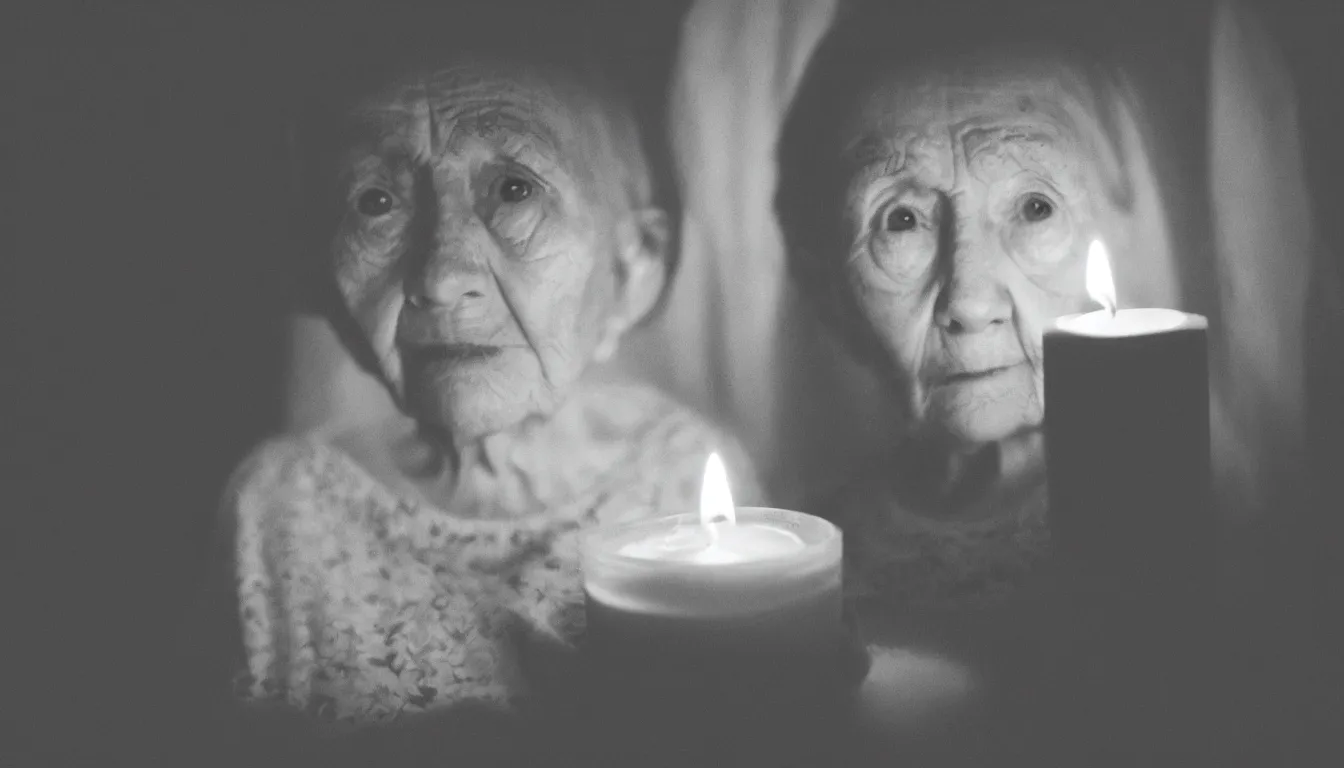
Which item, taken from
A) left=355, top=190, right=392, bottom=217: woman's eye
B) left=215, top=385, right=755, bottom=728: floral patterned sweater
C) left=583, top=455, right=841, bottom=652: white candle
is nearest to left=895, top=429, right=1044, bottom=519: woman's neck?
left=215, top=385, right=755, bottom=728: floral patterned sweater

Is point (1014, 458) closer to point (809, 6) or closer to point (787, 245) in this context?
point (787, 245)

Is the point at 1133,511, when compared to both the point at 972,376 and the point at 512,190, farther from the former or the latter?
the point at 512,190

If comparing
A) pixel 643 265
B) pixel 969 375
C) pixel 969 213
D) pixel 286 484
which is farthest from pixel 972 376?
pixel 286 484

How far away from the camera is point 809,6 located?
869mm

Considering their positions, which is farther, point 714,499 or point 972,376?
point 972,376

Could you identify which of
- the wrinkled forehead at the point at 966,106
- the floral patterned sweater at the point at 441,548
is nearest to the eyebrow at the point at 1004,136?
the wrinkled forehead at the point at 966,106

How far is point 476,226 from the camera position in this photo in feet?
2.74

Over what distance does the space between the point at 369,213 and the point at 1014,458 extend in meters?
0.44

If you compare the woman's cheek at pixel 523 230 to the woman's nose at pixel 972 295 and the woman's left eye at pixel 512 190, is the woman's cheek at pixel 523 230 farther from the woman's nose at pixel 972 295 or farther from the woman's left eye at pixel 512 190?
the woman's nose at pixel 972 295

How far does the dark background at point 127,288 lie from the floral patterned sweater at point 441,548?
0.05 metres

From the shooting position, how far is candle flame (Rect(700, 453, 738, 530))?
0.69 meters

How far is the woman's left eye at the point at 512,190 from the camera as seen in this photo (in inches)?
33.2

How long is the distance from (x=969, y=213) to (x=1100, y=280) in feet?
0.45

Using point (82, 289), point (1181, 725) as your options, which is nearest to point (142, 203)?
point (82, 289)
